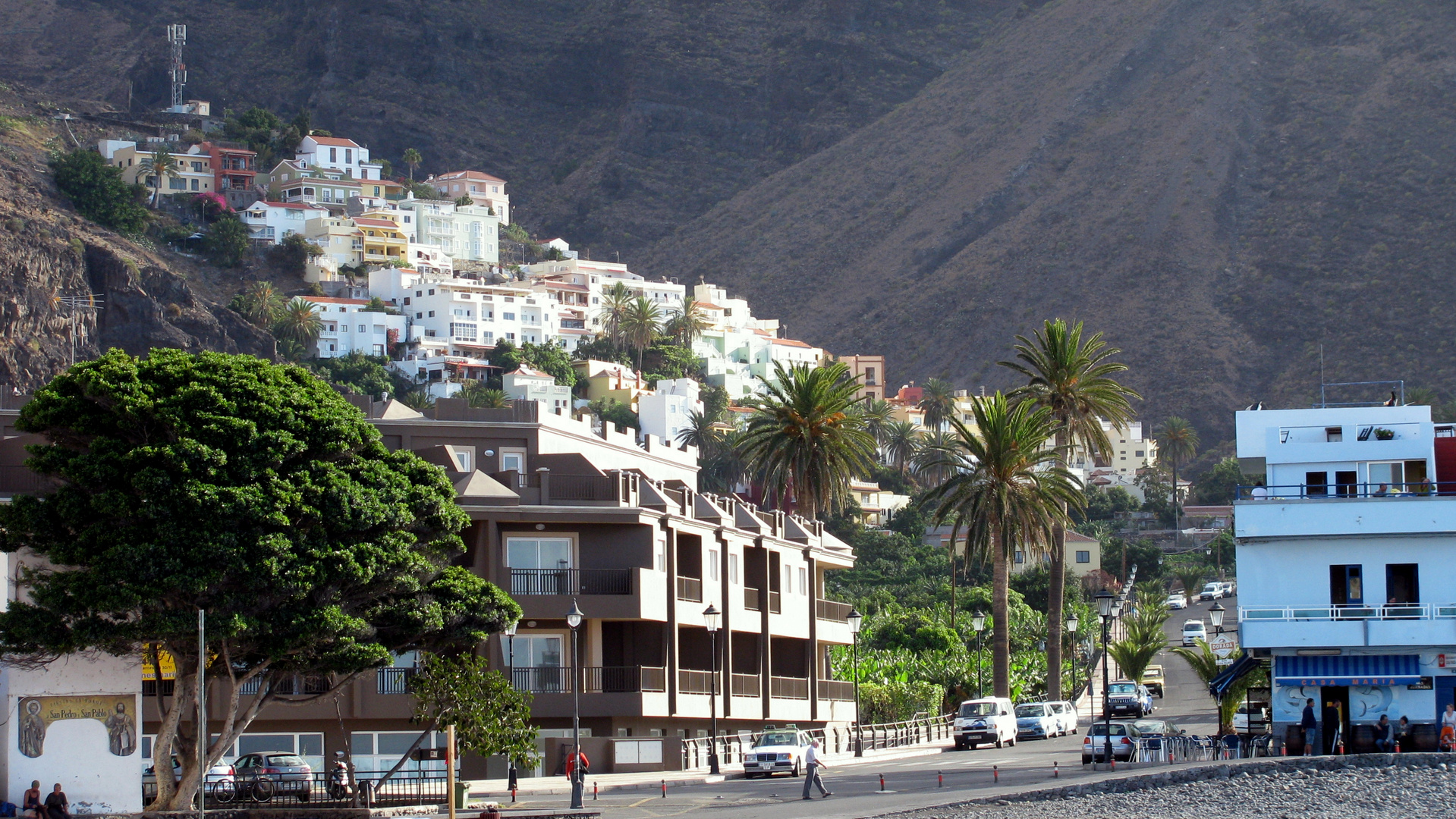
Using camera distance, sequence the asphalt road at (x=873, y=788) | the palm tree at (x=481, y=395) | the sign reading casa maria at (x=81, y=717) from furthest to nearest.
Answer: the palm tree at (x=481, y=395)
the asphalt road at (x=873, y=788)
the sign reading casa maria at (x=81, y=717)

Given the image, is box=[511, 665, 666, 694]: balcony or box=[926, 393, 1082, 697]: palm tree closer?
box=[511, 665, 666, 694]: balcony

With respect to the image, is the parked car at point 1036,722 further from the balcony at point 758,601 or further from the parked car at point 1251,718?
the balcony at point 758,601

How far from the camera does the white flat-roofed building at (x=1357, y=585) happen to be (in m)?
50.0

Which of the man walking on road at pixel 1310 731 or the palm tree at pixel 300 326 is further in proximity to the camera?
the palm tree at pixel 300 326

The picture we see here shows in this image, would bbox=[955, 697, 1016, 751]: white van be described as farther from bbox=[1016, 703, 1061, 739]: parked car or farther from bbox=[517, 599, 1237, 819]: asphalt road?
bbox=[1016, 703, 1061, 739]: parked car

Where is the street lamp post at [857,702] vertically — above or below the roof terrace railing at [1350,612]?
below

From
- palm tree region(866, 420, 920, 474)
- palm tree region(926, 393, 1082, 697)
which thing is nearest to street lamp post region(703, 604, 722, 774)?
palm tree region(926, 393, 1082, 697)

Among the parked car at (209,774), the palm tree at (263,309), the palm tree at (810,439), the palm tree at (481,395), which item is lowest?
the parked car at (209,774)

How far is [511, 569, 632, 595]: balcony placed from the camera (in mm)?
55531

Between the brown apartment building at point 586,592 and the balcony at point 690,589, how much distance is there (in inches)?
2.4

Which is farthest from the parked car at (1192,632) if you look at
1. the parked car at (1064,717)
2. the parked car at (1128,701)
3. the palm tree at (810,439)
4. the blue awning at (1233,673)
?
the blue awning at (1233,673)

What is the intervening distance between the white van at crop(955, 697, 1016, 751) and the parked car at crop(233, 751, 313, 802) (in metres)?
21.7

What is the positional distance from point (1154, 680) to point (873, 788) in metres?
47.4

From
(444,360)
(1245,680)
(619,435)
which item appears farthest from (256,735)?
(444,360)
